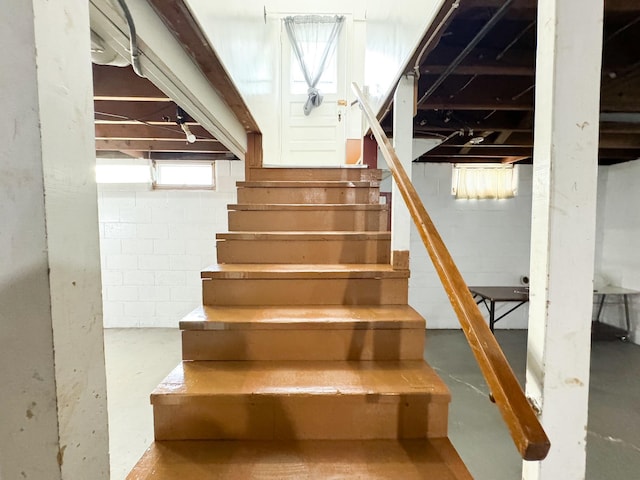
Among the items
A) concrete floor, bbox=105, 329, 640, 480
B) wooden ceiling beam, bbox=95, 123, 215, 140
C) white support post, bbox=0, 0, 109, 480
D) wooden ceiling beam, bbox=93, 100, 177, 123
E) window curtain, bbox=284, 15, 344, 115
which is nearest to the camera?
white support post, bbox=0, 0, 109, 480

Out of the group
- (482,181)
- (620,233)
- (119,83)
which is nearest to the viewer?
(119,83)

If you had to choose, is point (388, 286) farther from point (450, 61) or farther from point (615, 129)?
point (615, 129)

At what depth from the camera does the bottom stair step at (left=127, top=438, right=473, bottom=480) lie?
98 centimetres

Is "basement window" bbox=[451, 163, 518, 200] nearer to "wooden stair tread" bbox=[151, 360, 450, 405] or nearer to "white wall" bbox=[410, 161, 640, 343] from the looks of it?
"white wall" bbox=[410, 161, 640, 343]

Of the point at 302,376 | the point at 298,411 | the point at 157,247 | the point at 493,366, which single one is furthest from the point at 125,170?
the point at 493,366

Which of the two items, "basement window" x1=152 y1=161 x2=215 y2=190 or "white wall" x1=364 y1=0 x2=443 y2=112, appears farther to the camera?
"basement window" x1=152 y1=161 x2=215 y2=190

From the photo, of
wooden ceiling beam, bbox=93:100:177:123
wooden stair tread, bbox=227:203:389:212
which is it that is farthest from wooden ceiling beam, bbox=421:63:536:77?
wooden ceiling beam, bbox=93:100:177:123

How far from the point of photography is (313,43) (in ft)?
Result: 13.9

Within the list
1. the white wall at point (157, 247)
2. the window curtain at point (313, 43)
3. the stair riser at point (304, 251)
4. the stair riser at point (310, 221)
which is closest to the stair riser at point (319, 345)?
the stair riser at point (304, 251)

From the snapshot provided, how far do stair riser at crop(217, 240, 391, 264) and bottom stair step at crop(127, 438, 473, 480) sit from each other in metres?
0.97

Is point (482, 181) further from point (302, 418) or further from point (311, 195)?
point (302, 418)

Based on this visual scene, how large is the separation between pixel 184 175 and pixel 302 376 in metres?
3.35

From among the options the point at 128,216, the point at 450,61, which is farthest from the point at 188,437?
the point at 128,216

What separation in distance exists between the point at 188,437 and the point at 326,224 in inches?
56.6
